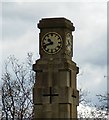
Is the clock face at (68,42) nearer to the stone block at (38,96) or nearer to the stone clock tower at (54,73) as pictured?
the stone clock tower at (54,73)

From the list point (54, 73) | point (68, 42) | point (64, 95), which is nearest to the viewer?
point (64, 95)

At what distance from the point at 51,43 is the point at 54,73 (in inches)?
44.2

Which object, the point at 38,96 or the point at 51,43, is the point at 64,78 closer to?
the point at 38,96

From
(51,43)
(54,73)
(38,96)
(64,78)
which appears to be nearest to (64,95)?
(64,78)

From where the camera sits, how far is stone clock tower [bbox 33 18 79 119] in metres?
22.5

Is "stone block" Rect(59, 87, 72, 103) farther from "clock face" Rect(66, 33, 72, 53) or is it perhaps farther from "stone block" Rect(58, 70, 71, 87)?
"clock face" Rect(66, 33, 72, 53)

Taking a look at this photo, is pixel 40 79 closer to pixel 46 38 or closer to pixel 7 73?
pixel 46 38

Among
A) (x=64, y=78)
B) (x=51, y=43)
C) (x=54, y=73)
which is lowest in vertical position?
(x=64, y=78)

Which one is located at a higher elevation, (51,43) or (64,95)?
(51,43)

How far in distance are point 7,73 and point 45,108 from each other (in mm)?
15621

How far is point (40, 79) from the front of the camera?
22.8 m

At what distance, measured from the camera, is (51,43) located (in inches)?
894

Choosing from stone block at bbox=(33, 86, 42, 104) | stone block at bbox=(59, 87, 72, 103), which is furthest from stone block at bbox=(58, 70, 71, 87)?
stone block at bbox=(33, 86, 42, 104)

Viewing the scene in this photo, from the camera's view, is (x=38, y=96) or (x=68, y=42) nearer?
(x=38, y=96)
